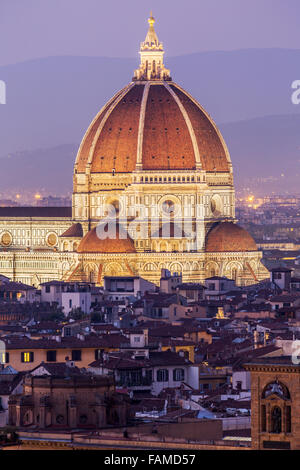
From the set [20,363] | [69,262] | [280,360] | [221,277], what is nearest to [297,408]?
[280,360]

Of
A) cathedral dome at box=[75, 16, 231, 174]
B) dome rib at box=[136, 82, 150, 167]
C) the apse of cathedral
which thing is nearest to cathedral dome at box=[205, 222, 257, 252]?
the apse of cathedral

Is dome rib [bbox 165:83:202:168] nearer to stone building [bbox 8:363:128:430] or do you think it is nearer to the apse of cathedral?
the apse of cathedral

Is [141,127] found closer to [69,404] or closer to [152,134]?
[152,134]

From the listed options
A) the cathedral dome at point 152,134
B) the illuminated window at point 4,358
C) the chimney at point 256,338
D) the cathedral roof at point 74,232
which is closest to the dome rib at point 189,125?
the cathedral dome at point 152,134

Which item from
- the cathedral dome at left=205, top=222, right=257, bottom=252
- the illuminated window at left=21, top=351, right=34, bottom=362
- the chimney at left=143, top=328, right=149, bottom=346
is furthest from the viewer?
the cathedral dome at left=205, top=222, right=257, bottom=252

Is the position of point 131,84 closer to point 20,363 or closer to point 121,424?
point 20,363
